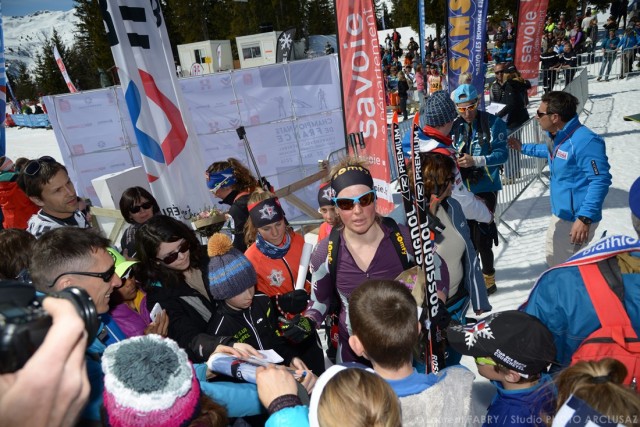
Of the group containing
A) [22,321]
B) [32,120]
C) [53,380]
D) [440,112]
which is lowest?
[32,120]

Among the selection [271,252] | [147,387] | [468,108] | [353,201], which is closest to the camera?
[147,387]

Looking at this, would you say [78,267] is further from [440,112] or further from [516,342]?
[440,112]

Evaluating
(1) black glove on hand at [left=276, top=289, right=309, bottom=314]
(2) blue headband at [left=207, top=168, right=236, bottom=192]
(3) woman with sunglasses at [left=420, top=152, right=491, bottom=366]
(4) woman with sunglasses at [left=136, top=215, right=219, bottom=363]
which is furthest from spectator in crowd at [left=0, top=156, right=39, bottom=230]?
(3) woman with sunglasses at [left=420, top=152, right=491, bottom=366]

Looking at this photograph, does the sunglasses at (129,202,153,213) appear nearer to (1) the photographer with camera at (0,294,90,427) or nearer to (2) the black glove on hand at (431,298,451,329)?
(2) the black glove on hand at (431,298,451,329)

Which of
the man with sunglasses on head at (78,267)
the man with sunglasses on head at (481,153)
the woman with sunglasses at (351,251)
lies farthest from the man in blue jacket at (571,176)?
the man with sunglasses on head at (78,267)

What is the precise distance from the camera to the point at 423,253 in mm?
2574

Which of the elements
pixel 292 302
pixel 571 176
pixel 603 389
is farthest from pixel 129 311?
pixel 571 176

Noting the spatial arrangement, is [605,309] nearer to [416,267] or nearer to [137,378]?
[416,267]

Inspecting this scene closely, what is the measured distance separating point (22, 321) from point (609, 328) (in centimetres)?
211

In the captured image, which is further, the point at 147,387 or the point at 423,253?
the point at 423,253

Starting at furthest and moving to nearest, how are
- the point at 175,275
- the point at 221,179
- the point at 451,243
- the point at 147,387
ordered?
the point at 221,179
the point at 451,243
the point at 175,275
the point at 147,387

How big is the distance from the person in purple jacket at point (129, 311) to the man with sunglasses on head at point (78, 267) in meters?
0.17

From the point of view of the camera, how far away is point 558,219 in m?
4.16

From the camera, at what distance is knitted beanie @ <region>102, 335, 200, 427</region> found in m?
1.33
